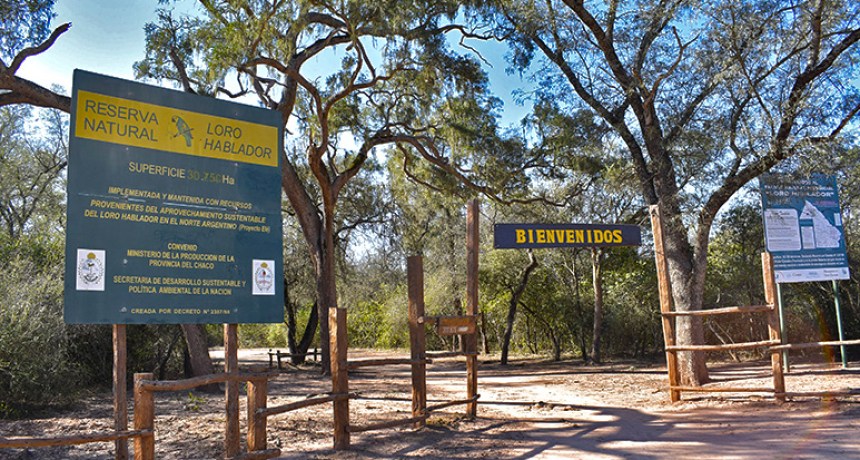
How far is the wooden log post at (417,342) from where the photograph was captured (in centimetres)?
705

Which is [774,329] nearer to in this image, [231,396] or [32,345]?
[231,396]

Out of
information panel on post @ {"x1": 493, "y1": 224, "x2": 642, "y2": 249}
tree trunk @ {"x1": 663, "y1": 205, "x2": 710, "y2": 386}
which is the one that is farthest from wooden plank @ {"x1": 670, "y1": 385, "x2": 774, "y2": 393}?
information panel on post @ {"x1": 493, "y1": 224, "x2": 642, "y2": 249}

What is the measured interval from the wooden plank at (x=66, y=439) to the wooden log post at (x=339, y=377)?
218cm

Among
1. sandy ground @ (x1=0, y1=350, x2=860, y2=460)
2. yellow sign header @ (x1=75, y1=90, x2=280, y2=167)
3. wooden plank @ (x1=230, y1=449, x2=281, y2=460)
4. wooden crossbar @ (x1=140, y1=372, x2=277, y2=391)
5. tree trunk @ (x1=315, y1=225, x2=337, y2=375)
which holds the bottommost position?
sandy ground @ (x1=0, y1=350, x2=860, y2=460)

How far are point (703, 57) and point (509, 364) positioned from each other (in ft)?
35.4

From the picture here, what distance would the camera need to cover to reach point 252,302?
5.05 metres

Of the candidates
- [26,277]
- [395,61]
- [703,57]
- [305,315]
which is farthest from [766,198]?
[305,315]

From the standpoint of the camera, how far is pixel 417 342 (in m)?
7.20

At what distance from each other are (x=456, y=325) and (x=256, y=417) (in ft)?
10.8

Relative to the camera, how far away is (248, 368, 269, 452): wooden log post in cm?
496

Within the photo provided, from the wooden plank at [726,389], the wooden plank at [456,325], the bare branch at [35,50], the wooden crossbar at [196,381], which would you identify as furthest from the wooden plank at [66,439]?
the wooden plank at [726,389]

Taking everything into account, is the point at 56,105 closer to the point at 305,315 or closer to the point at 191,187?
the point at 191,187

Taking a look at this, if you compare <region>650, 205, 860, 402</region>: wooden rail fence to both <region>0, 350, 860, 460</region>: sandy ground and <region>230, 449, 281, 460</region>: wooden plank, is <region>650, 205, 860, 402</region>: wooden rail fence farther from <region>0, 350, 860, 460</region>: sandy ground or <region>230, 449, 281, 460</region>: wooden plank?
<region>230, 449, 281, 460</region>: wooden plank

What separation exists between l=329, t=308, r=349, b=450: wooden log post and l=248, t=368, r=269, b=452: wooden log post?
111cm
